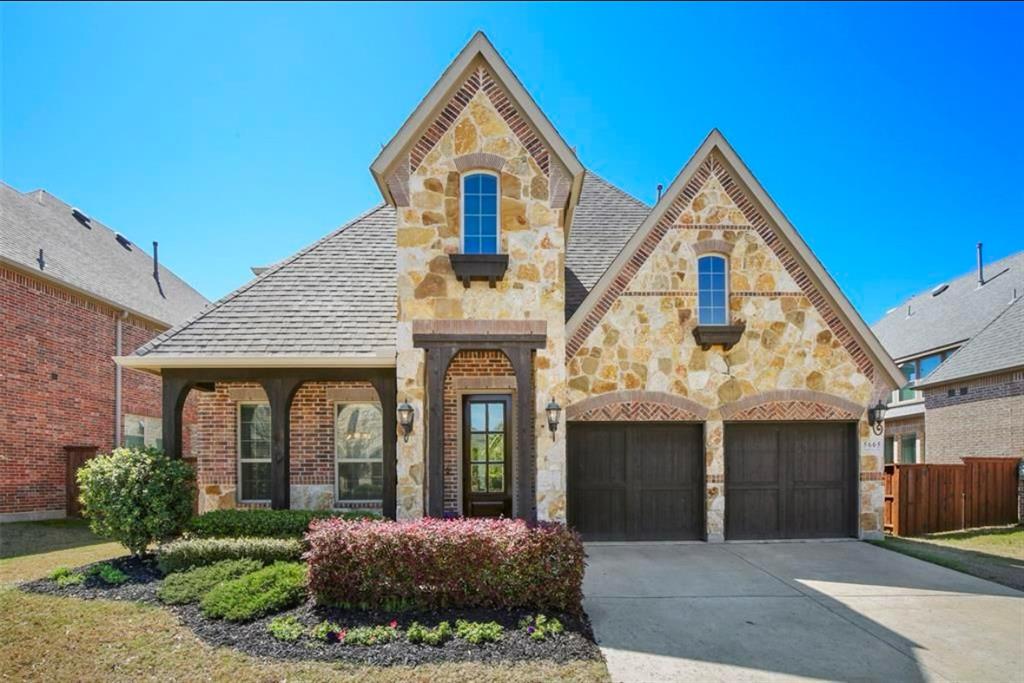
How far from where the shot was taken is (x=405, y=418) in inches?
338

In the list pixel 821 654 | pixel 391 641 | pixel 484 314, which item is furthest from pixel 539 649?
pixel 484 314

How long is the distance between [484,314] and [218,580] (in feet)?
16.4

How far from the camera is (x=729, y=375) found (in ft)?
34.0

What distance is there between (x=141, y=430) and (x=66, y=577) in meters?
12.0

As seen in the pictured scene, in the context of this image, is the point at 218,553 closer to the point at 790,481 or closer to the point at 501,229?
the point at 501,229

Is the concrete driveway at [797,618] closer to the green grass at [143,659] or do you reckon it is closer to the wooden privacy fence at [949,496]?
the green grass at [143,659]

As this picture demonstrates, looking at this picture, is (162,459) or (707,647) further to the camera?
(162,459)

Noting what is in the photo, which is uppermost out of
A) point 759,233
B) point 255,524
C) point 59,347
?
point 759,233

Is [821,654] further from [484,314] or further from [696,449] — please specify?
[484,314]

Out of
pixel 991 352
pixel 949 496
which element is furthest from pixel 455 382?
pixel 991 352

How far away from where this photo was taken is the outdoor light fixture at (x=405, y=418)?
8.59m

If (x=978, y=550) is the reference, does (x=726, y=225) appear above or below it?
above

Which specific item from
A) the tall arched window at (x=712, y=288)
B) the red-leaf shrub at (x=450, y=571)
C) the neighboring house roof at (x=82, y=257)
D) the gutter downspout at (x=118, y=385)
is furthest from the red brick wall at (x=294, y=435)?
the gutter downspout at (x=118, y=385)

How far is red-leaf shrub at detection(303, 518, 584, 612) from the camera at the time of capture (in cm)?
625
